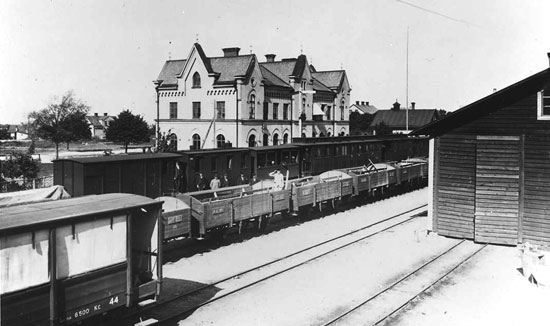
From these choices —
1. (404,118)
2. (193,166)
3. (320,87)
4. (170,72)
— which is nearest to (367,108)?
(404,118)

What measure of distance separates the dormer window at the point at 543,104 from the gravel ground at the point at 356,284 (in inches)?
193

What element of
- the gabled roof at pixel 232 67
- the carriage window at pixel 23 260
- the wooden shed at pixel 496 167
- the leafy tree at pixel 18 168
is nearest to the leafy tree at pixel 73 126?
the gabled roof at pixel 232 67

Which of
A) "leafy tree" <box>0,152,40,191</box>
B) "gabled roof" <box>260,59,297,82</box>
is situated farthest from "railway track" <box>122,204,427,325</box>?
"gabled roof" <box>260,59,297,82</box>

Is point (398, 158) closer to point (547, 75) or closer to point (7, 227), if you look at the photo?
point (547, 75)

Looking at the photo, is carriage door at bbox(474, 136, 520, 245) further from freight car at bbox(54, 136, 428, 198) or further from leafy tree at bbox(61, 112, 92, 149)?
leafy tree at bbox(61, 112, 92, 149)

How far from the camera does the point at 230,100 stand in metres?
44.9

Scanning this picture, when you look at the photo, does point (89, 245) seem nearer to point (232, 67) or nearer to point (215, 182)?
point (215, 182)

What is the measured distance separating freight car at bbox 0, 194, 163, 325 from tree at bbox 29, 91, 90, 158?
51036 mm

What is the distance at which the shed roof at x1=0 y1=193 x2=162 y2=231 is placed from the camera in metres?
8.20

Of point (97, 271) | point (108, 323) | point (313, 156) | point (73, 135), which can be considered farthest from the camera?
point (73, 135)

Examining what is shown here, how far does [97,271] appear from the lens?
30.3ft

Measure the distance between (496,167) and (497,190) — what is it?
0.85 metres

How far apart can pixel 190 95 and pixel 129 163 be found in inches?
1112

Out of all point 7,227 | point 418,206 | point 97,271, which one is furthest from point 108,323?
point 418,206
